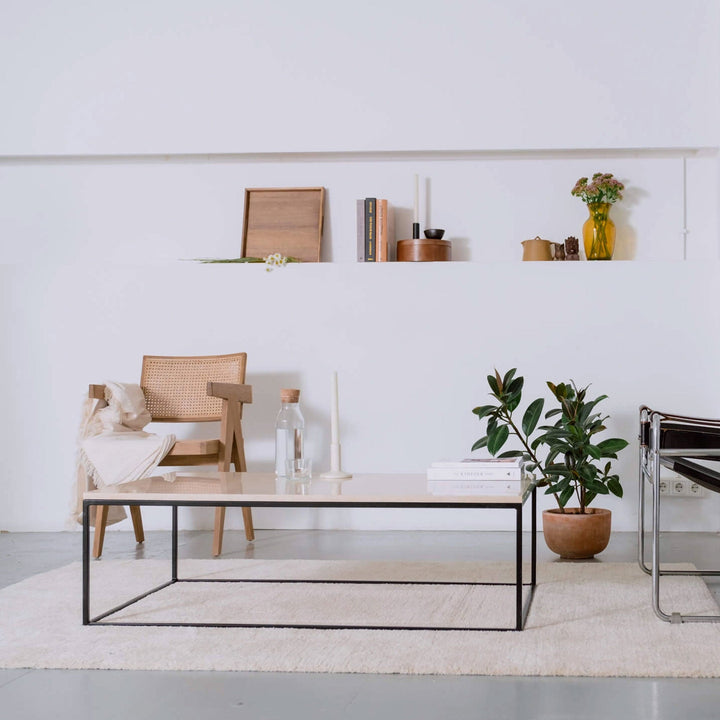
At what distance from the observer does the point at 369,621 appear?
257cm

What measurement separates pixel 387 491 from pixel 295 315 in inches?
82.9

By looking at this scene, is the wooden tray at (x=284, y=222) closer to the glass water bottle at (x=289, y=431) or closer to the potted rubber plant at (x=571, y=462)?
the potted rubber plant at (x=571, y=462)

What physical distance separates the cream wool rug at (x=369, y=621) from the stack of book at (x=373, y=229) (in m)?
1.55

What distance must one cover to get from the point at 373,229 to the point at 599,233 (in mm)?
1004

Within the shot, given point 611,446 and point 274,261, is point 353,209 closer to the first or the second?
point 274,261

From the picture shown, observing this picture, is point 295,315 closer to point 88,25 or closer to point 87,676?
point 88,25

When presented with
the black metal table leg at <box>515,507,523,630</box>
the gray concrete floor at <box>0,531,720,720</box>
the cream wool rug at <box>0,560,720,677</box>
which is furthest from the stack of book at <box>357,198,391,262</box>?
the gray concrete floor at <box>0,531,720,720</box>

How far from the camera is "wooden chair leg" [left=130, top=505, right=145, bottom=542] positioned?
3.99 metres

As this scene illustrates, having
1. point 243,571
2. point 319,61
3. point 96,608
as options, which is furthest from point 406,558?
point 319,61

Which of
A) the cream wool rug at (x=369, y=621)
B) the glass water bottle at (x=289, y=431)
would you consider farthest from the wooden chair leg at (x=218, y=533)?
the glass water bottle at (x=289, y=431)

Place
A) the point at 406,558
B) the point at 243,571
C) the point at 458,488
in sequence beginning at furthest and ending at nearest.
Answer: the point at 406,558
the point at 243,571
the point at 458,488

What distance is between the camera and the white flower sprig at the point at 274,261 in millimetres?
4422

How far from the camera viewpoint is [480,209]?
14.9ft

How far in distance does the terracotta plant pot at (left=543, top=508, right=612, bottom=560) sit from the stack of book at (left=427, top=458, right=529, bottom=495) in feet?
3.71
